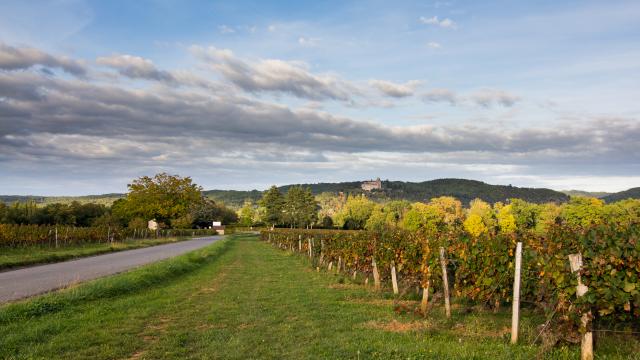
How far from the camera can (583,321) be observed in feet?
24.3

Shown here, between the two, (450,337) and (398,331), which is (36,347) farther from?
(450,337)

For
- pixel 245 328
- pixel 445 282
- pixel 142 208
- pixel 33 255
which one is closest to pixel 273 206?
pixel 142 208

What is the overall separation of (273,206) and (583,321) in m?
120

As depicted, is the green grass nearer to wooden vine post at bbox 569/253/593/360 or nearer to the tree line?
wooden vine post at bbox 569/253/593/360

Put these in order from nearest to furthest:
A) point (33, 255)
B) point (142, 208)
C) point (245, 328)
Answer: point (245, 328)
point (33, 255)
point (142, 208)

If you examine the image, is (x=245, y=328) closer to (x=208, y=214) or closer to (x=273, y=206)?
(x=273, y=206)

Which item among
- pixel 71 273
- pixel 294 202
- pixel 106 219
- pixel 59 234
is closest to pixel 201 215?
pixel 294 202

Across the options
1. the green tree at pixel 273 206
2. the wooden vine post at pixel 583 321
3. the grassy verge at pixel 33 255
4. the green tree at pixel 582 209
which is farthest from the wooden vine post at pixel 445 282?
the green tree at pixel 273 206

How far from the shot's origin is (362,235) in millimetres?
21859

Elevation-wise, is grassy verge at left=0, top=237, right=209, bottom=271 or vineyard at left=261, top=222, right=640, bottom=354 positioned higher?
vineyard at left=261, top=222, right=640, bottom=354

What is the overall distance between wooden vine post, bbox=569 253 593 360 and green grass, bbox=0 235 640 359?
370 millimetres

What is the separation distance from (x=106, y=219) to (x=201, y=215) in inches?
2691

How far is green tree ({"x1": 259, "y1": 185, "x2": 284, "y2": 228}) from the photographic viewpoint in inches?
4963

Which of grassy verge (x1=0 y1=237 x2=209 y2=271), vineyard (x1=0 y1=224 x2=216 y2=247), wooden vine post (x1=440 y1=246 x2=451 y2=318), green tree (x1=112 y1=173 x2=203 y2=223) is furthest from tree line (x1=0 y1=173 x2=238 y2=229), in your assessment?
wooden vine post (x1=440 y1=246 x2=451 y2=318)
